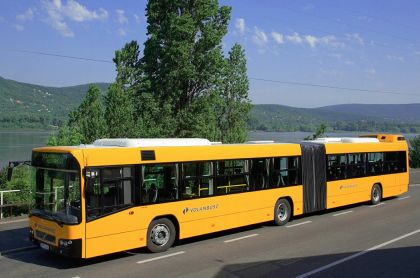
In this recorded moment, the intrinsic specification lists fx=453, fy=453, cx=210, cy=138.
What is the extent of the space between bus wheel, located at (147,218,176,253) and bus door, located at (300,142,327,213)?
238 inches

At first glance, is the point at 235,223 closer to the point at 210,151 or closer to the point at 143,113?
the point at 210,151

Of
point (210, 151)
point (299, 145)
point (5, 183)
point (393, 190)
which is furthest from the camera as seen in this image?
point (393, 190)

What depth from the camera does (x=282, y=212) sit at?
14.8m

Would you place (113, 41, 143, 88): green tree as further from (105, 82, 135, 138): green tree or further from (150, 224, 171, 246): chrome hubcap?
(150, 224, 171, 246): chrome hubcap

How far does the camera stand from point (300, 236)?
42.3 feet

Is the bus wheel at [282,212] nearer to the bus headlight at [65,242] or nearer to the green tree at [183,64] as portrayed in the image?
the bus headlight at [65,242]

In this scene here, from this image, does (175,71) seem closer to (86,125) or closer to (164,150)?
(86,125)

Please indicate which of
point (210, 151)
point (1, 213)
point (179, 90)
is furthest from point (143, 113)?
point (210, 151)

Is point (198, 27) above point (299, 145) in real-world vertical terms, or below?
above

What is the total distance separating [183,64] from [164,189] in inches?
672

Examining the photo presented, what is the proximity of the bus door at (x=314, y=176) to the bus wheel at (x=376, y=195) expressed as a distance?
3.82 meters

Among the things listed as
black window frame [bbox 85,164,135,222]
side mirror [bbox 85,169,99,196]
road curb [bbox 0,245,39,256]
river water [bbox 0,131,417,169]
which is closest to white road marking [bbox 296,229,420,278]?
black window frame [bbox 85,164,135,222]

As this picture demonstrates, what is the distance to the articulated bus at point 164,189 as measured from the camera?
9.67m

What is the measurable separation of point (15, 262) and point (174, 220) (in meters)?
3.81
